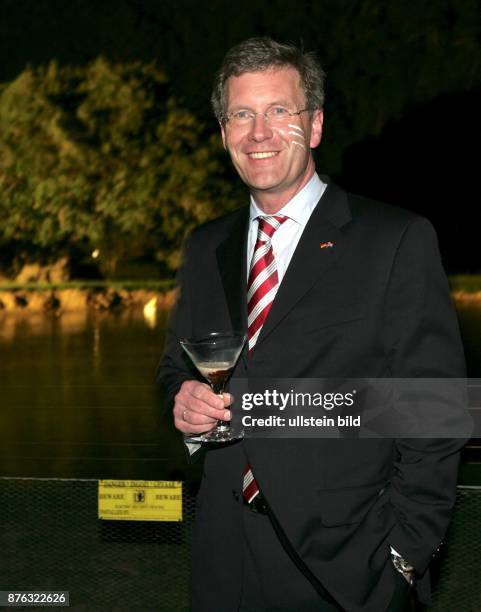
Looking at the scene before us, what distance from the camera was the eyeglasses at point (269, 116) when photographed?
205cm

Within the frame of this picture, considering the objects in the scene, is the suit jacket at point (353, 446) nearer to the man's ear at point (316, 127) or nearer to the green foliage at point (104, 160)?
the man's ear at point (316, 127)

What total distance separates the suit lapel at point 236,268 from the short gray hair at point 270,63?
0.82ft

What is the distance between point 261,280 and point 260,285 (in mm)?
11

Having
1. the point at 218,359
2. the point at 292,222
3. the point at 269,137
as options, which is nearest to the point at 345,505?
the point at 218,359

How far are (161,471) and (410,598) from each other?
1156 cm

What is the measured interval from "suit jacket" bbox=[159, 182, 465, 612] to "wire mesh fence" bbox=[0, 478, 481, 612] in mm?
2514

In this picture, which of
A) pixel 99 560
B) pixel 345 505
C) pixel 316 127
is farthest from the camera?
pixel 99 560

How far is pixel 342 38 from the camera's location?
28.3m

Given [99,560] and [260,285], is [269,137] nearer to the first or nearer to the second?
[260,285]

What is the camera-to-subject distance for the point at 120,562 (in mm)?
5273

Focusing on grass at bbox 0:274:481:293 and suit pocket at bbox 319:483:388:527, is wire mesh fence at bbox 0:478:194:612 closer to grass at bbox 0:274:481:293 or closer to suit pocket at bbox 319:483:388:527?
suit pocket at bbox 319:483:388:527

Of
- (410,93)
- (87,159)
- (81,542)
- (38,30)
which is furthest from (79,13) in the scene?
(81,542)

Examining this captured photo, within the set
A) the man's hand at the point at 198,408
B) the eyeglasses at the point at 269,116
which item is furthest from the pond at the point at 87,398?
the eyeglasses at the point at 269,116

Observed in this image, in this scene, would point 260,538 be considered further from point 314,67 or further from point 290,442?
point 314,67
